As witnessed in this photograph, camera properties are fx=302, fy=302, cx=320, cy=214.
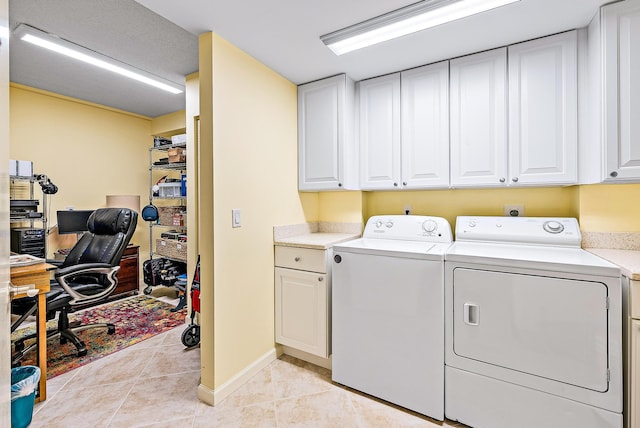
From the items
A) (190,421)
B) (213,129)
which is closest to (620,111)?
(213,129)

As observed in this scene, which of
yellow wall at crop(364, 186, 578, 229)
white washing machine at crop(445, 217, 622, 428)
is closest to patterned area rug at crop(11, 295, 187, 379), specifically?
yellow wall at crop(364, 186, 578, 229)

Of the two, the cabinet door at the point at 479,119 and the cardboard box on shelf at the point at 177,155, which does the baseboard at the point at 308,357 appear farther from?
the cardboard box on shelf at the point at 177,155

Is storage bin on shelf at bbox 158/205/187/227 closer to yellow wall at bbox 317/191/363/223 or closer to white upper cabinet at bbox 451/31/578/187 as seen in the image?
yellow wall at bbox 317/191/363/223

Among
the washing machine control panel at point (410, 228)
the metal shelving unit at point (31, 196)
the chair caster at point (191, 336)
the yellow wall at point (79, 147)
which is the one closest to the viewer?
the washing machine control panel at point (410, 228)

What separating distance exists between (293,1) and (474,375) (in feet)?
7.31

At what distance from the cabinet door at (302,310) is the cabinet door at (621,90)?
179 cm

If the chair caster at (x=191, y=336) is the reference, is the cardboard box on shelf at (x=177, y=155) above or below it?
above

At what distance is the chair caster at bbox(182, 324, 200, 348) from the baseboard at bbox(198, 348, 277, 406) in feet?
2.23

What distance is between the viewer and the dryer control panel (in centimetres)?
190

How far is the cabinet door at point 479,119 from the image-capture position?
2.00 m

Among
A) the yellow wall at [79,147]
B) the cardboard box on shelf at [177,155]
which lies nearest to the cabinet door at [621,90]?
the cardboard box on shelf at [177,155]

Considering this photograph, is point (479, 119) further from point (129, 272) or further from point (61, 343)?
point (129, 272)

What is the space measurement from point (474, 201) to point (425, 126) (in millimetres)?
702

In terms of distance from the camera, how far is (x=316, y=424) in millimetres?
1690
